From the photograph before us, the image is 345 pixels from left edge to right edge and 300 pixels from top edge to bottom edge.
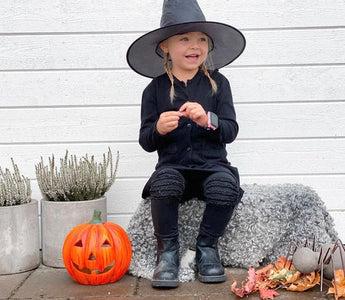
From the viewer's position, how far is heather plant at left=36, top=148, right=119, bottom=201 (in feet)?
10.6

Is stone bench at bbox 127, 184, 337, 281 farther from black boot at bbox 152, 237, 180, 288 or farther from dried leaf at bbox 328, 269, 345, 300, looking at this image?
dried leaf at bbox 328, 269, 345, 300

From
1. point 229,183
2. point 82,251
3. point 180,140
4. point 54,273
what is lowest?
point 54,273

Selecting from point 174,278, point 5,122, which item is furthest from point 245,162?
point 5,122

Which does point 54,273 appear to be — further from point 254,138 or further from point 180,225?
point 254,138

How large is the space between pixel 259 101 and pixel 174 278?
1334mm

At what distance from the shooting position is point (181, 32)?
115 inches

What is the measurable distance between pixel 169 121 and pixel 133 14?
1094 mm

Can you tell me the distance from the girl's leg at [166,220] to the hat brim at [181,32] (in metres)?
0.60

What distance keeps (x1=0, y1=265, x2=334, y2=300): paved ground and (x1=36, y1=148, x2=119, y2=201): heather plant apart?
45 centimetres

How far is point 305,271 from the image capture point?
2.66 m

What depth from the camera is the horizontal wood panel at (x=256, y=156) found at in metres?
3.64

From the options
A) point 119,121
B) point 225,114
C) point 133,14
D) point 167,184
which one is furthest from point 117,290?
point 133,14

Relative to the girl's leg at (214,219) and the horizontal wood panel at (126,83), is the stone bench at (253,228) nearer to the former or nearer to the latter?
the girl's leg at (214,219)

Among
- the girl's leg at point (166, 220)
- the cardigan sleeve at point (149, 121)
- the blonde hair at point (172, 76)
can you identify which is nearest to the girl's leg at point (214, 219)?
the girl's leg at point (166, 220)
